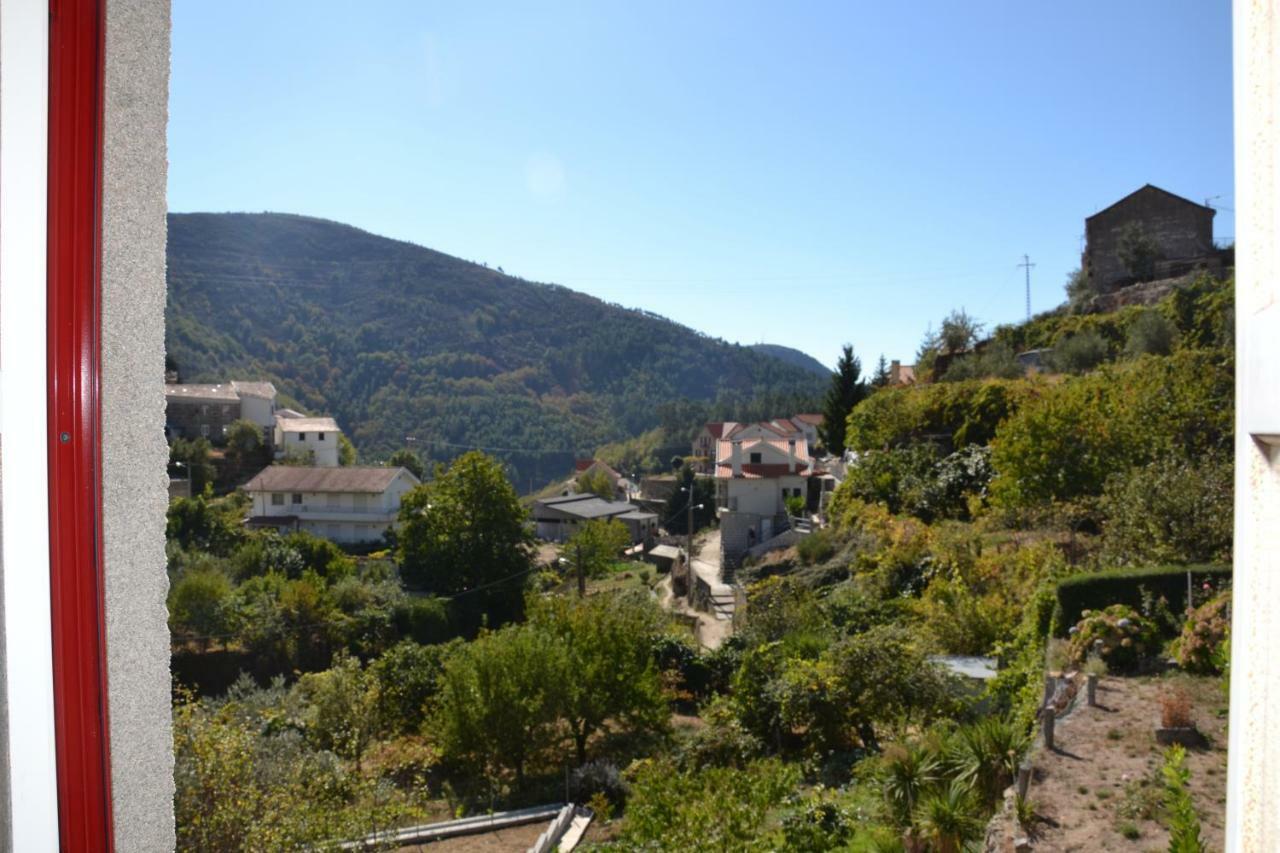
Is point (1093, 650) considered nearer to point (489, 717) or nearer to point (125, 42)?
point (489, 717)

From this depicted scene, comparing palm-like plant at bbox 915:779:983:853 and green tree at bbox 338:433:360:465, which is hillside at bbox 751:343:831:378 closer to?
green tree at bbox 338:433:360:465

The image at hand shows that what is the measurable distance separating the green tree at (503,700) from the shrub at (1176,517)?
580 centimetres

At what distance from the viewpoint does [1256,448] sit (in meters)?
0.53

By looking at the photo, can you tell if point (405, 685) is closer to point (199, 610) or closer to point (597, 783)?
point (597, 783)

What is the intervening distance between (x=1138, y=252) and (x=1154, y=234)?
3.44 ft

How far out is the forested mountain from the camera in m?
50.3

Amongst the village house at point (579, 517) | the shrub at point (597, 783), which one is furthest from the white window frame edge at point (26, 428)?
the village house at point (579, 517)

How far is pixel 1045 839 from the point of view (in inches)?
135

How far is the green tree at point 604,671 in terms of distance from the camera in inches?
353

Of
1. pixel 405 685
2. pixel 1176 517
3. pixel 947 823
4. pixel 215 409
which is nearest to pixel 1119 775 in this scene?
pixel 947 823

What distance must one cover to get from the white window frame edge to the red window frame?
1 cm

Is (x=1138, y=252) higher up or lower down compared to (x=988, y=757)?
higher up

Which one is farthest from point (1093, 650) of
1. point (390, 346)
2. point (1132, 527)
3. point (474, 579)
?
point (390, 346)

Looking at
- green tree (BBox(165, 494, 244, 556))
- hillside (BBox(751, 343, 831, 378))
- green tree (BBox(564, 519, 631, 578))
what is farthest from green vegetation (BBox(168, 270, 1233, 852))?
hillside (BBox(751, 343, 831, 378))
